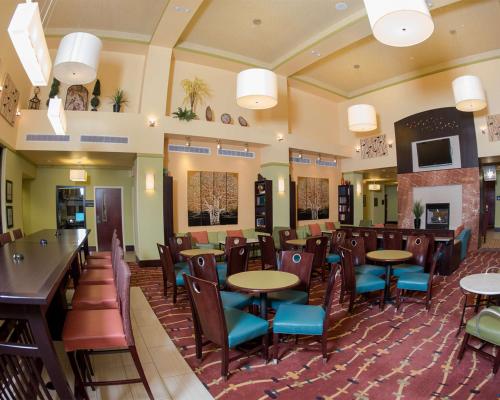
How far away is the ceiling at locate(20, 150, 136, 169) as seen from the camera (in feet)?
22.4

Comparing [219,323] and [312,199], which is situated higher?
[312,199]

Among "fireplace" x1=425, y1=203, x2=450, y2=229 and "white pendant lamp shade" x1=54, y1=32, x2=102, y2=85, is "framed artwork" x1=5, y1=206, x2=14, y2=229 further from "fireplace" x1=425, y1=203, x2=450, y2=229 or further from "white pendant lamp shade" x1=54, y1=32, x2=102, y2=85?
"fireplace" x1=425, y1=203, x2=450, y2=229

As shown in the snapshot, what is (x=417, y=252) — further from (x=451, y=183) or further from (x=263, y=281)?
(x=451, y=183)

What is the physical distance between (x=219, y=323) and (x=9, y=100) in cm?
577

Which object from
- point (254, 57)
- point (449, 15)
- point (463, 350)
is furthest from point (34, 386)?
point (449, 15)

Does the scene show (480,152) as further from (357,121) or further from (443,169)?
(357,121)

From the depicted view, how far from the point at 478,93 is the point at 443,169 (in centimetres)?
326

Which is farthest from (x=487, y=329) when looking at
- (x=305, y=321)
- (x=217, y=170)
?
(x=217, y=170)

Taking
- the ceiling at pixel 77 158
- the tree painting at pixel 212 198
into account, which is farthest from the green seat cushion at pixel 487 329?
the ceiling at pixel 77 158

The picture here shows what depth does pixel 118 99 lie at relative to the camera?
7.07 meters

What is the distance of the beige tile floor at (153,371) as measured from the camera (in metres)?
2.43

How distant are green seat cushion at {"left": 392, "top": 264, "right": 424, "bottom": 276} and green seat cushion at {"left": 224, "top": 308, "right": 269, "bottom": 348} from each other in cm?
292

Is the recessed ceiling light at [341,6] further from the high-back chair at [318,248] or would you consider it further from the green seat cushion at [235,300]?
the green seat cushion at [235,300]

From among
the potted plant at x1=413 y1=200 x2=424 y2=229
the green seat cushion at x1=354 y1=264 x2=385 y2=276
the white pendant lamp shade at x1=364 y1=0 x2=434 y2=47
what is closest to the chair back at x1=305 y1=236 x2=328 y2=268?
the green seat cushion at x1=354 y1=264 x2=385 y2=276
